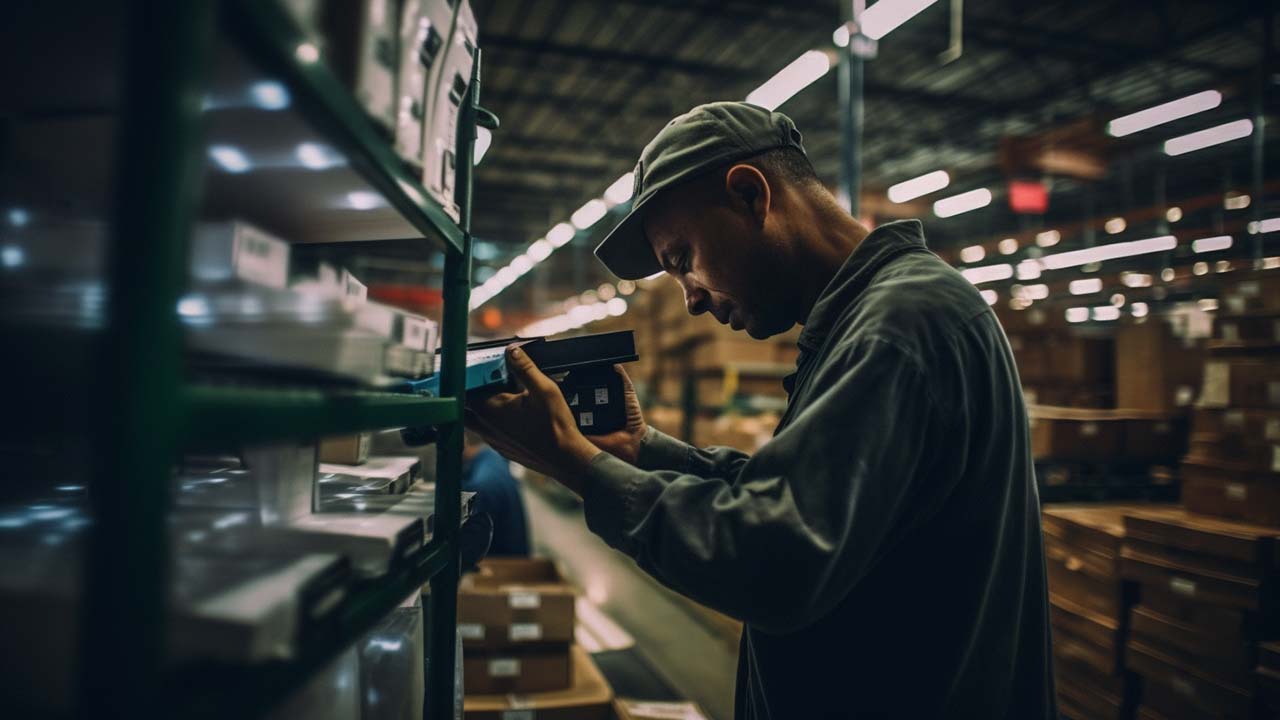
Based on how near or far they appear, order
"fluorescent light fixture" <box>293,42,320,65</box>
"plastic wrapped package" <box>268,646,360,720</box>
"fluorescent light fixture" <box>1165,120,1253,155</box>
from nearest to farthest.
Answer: "fluorescent light fixture" <box>293,42,320,65</box> < "plastic wrapped package" <box>268,646,360,720</box> < "fluorescent light fixture" <box>1165,120,1253,155</box>

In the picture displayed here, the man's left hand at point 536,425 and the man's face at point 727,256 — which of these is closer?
the man's left hand at point 536,425

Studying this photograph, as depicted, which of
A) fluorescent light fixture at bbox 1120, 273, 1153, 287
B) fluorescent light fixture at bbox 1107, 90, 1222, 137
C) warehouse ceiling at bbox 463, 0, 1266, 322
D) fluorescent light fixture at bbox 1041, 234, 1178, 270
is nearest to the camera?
fluorescent light fixture at bbox 1107, 90, 1222, 137

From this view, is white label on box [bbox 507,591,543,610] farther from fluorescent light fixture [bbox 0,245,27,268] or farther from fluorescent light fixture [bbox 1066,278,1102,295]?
fluorescent light fixture [bbox 1066,278,1102,295]

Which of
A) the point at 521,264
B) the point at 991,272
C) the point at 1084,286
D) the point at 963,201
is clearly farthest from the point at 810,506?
the point at 1084,286

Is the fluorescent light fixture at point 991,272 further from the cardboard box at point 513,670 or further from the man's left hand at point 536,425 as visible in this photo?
the man's left hand at point 536,425

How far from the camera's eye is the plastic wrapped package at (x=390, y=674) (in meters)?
1.02

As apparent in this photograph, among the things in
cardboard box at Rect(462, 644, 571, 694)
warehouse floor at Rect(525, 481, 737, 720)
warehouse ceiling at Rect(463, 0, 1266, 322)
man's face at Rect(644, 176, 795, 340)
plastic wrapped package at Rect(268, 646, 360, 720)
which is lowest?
warehouse floor at Rect(525, 481, 737, 720)

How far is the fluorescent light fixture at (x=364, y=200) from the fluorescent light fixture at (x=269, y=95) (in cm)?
24

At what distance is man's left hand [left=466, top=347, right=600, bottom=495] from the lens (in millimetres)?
1041

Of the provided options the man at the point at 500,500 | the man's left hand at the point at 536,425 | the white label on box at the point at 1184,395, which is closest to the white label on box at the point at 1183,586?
the white label on box at the point at 1184,395

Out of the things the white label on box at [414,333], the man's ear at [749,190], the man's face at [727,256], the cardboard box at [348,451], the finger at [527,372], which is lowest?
the cardboard box at [348,451]

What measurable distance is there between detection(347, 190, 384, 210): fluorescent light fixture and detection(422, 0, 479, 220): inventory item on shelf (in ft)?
0.24

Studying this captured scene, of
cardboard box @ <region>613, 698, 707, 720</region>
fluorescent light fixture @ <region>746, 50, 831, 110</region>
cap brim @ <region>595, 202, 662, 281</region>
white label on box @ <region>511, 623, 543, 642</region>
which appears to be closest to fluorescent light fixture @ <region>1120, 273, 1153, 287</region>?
fluorescent light fixture @ <region>746, 50, 831, 110</region>

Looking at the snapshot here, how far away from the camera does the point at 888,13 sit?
312 centimetres
